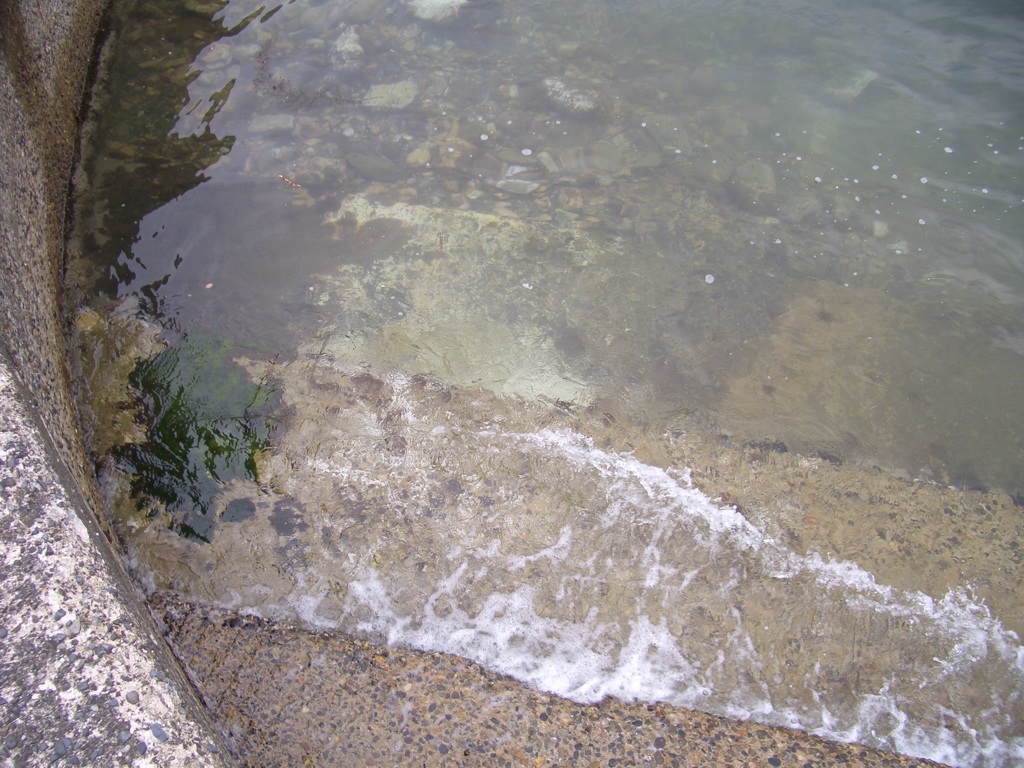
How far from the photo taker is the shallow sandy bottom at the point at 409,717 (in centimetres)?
265

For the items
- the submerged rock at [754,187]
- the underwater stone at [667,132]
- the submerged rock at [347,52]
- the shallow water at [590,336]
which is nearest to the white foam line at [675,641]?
the shallow water at [590,336]

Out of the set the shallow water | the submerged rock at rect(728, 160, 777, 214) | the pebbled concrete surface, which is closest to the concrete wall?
the pebbled concrete surface

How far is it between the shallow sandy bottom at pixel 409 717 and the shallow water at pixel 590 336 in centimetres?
14

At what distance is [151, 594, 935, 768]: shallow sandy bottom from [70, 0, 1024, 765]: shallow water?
139 millimetres

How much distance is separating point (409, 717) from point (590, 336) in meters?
2.39

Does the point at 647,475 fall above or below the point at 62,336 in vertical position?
below

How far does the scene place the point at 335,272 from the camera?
4352mm

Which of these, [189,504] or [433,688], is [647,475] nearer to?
[433,688]

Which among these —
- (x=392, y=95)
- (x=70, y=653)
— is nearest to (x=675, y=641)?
(x=70, y=653)

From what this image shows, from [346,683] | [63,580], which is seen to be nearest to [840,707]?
[346,683]

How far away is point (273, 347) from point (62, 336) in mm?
1106

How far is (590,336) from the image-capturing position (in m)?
4.18

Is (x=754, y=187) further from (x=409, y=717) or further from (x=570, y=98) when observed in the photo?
(x=409, y=717)

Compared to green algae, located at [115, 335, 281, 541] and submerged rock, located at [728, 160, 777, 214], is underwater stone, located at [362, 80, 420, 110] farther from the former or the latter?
submerged rock, located at [728, 160, 777, 214]
